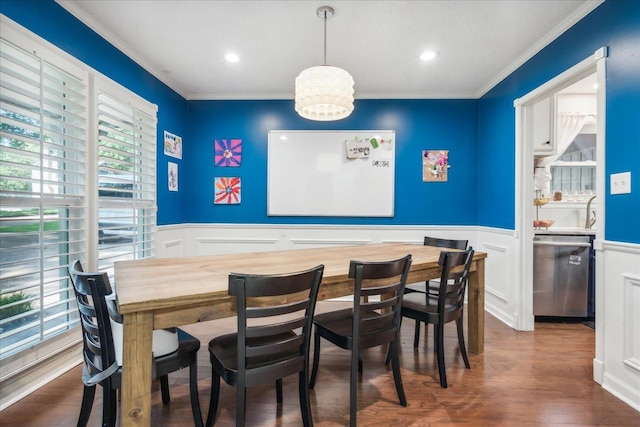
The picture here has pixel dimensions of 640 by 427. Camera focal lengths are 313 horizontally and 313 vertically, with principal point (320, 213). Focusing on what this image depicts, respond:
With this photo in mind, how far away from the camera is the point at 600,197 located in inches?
82.2

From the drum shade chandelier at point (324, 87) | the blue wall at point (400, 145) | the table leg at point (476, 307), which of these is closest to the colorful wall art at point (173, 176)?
the blue wall at point (400, 145)

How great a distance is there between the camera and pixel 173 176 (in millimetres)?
3660

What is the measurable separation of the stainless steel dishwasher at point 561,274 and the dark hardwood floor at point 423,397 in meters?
0.68

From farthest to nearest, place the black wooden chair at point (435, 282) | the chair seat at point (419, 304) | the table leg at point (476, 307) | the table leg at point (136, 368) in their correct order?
the black wooden chair at point (435, 282), the table leg at point (476, 307), the chair seat at point (419, 304), the table leg at point (136, 368)

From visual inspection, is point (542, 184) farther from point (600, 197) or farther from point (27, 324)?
point (27, 324)

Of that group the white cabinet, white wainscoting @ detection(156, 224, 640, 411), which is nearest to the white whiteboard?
white wainscoting @ detection(156, 224, 640, 411)

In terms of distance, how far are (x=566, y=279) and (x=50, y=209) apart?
444 cm

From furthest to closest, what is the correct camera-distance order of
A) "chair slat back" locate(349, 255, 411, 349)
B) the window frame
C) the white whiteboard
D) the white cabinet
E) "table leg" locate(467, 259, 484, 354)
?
1. the white whiteboard
2. the white cabinet
3. "table leg" locate(467, 259, 484, 354)
4. the window frame
5. "chair slat back" locate(349, 255, 411, 349)

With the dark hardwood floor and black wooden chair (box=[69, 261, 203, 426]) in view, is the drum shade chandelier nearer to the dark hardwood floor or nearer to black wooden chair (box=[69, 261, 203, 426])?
black wooden chair (box=[69, 261, 203, 426])

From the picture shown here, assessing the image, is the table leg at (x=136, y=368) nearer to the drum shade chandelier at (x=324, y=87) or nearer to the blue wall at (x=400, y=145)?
the drum shade chandelier at (x=324, y=87)

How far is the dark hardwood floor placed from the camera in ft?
5.57

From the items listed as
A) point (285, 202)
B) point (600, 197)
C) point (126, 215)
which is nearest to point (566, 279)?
point (600, 197)

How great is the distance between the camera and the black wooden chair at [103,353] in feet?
4.21

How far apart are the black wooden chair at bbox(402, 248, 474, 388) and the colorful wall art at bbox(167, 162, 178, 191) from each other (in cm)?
285
